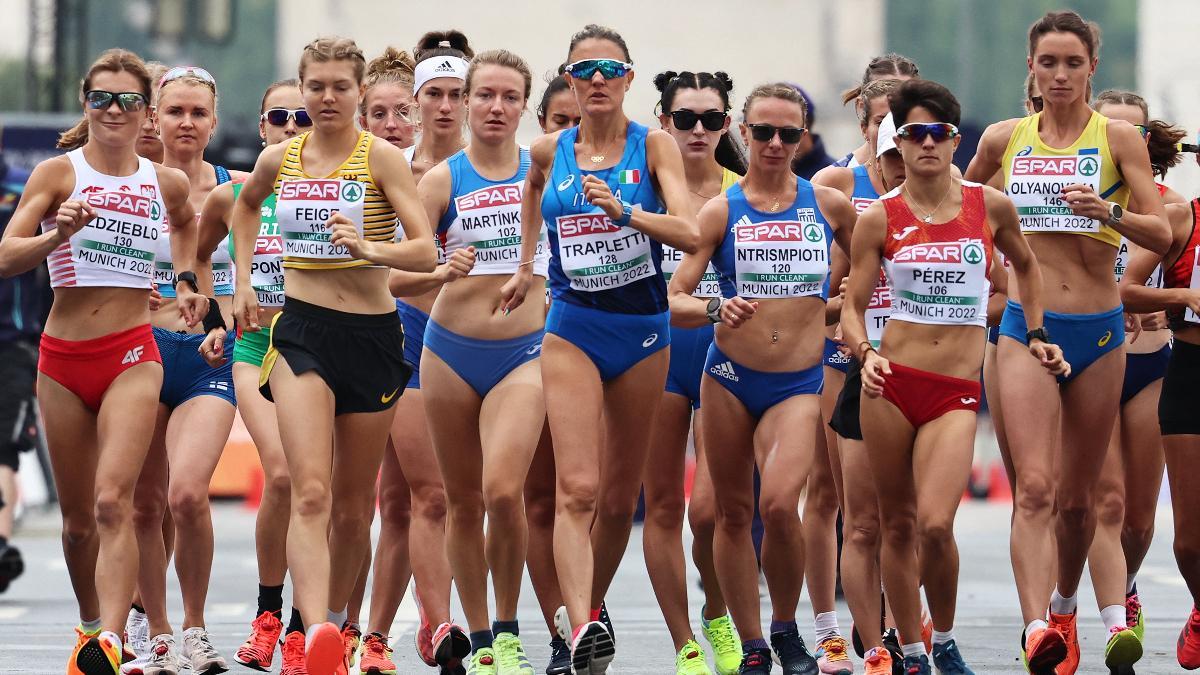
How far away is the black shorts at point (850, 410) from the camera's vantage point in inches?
384

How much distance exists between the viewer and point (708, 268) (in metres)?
11.0

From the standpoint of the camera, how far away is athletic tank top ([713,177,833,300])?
32.8 feet

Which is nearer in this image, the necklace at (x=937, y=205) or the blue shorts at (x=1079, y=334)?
the necklace at (x=937, y=205)

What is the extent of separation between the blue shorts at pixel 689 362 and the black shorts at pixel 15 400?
5312mm

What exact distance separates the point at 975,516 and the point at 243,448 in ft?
23.0

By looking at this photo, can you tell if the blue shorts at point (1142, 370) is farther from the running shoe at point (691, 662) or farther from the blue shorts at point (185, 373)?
the blue shorts at point (185, 373)

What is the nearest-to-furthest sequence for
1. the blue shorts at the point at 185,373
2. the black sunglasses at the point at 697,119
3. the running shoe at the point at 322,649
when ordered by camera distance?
the running shoe at the point at 322,649, the blue shorts at the point at 185,373, the black sunglasses at the point at 697,119

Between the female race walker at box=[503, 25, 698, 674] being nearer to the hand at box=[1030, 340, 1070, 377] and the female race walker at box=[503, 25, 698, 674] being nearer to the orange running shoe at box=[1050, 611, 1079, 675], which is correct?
the hand at box=[1030, 340, 1070, 377]

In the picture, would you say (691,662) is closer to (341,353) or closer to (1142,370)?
(341,353)

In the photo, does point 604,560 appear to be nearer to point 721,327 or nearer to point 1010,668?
point 721,327

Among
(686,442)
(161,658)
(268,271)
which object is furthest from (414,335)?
(161,658)

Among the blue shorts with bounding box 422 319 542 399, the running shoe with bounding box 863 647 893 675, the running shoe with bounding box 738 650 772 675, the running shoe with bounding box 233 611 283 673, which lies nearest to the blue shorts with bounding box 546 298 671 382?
the blue shorts with bounding box 422 319 542 399

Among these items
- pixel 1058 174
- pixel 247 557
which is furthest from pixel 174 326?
pixel 247 557

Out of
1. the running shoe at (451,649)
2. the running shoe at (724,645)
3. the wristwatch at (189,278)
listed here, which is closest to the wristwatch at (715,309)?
the running shoe at (724,645)
